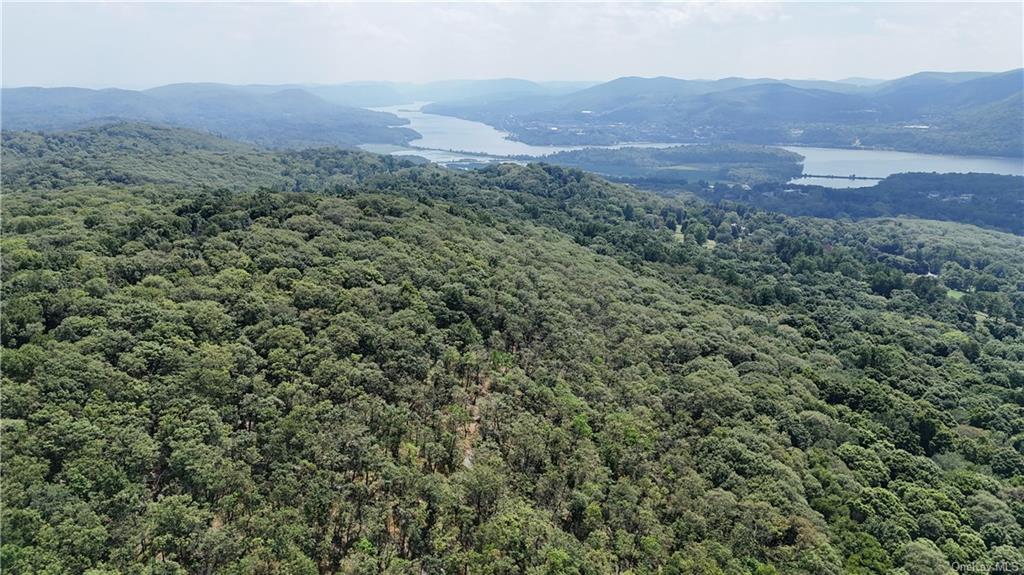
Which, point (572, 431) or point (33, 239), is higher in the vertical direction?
point (33, 239)

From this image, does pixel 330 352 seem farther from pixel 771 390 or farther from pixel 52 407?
pixel 771 390

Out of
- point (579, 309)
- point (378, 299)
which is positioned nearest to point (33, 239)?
point (378, 299)

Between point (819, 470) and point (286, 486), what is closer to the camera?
point (286, 486)

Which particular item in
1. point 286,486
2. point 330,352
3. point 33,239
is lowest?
point 286,486

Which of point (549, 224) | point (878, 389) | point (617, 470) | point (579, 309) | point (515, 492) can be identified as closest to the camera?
point (515, 492)

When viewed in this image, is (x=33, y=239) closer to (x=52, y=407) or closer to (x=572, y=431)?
(x=52, y=407)

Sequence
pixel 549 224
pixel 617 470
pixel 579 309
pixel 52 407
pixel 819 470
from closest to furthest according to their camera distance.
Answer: pixel 52 407 < pixel 617 470 < pixel 819 470 < pixel 579 309 < pixel 549 224

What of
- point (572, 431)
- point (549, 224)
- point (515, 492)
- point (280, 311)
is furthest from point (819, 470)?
point (549, 224)
